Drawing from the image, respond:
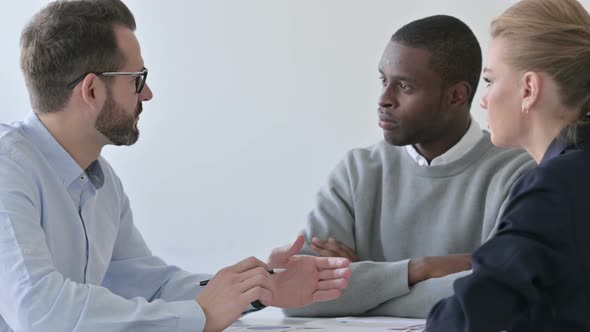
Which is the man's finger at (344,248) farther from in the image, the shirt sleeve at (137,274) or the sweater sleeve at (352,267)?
the shirt sleeve at (137,274)

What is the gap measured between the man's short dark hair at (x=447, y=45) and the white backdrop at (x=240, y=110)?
0.69m

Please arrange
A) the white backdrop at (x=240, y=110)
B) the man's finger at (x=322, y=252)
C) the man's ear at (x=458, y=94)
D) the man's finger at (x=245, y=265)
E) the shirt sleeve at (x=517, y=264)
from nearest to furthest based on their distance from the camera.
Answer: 1. the shirt sleeve at (x=517, y=264)
2. the man's finger at (x=245, y=265)
3. the man's finger at (x=322, y=252)
4. the man's ear at (x=458, y=94)
5. the white backdrop at (x=240, y=110)

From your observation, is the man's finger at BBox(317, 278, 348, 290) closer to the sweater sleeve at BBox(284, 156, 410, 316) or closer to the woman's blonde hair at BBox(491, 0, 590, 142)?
the sweater sleeve at BBox(284, 156, 410, 316)

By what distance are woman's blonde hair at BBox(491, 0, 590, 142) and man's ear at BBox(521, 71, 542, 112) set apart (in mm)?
12

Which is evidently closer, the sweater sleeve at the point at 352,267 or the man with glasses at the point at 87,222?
the man with glasses at the point at 87,222

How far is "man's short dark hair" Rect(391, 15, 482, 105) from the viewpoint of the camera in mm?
2275

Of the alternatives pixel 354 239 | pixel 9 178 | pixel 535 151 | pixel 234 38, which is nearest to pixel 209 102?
pixel 234 38

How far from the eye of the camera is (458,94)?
7.57 ft

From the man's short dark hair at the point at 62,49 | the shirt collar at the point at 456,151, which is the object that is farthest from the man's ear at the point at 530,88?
the man's short dark hair at the point at 62,49

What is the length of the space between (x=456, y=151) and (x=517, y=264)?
1060 millimetres

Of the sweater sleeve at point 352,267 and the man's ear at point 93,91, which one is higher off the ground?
the man's ear at point 93,91

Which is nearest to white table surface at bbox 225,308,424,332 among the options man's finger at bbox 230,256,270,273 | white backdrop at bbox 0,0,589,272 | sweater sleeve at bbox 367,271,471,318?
sweater sleeve at bbox 367,271,471,318

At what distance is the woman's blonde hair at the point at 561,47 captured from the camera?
1.44m

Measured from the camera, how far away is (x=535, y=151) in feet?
4.97
